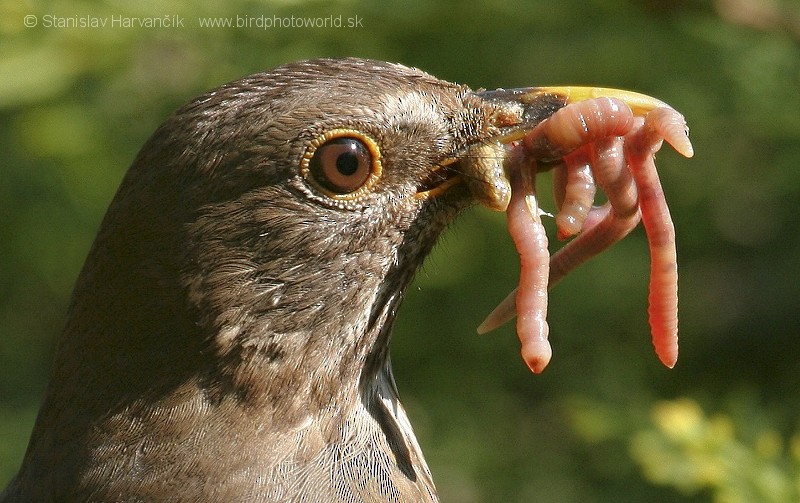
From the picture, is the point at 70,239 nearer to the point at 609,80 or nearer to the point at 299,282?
the point at 609,80

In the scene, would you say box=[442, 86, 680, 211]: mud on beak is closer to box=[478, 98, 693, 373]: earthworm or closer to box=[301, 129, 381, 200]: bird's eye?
box=[478, 98, 693, 373]: earthworm

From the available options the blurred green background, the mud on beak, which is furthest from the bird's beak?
the blurred green background

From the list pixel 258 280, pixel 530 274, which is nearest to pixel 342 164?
pixel 258 280

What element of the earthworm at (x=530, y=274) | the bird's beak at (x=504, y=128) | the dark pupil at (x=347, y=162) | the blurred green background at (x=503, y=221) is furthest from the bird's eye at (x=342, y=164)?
the blurred green background at (x=503, y=221)

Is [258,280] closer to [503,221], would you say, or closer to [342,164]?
[342,164]

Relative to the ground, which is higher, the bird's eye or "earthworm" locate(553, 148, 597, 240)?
the bird's eye

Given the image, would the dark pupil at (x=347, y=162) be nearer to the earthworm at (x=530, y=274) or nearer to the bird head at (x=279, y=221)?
the bird head at (x=279, y=221)

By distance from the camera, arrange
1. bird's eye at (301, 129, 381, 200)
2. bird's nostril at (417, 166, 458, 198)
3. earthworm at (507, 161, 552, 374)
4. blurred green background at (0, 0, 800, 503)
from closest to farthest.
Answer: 1. earthworm at (507, 161, 552, 374)
2. bird's eye at (301, 129, 381, 200)
3. bird's nostril at (417, 166, 458, 198)
4. blurred green background at (0, 0, 800, 503)
